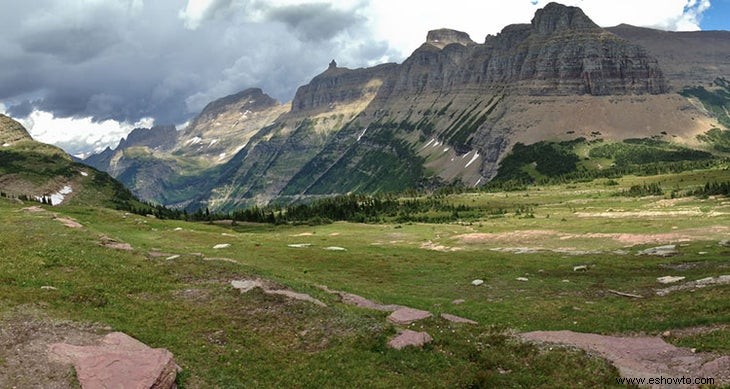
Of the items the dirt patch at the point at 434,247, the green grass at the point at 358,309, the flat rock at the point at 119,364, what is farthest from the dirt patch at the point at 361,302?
the dirt patch at the point at 434,247

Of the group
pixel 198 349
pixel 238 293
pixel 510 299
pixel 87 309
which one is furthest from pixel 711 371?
pixel 87 309

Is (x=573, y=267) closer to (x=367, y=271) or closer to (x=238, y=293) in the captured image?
(x=367, y=271)

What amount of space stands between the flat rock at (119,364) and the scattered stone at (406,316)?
17076mm

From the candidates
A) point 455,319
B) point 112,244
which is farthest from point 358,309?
point 112,244

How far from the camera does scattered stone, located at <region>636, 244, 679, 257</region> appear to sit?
6372 cm

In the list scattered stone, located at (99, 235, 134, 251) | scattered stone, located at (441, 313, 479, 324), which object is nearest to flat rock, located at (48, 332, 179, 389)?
scattered stone, located at (441, 313, 479, 324)

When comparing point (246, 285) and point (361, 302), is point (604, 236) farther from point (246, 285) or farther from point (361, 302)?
point (246, 285)

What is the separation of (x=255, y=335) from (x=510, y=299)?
79.9 feet

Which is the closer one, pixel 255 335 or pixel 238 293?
pixel 255 335

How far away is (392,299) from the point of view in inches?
1809

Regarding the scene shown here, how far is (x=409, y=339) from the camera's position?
109 ft

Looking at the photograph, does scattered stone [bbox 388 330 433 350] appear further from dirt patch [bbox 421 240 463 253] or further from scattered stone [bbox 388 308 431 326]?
dirt patch [bbox 421 240 463 253]

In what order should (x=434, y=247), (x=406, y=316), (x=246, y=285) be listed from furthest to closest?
(x=434, y=247) < (x=246, y=285) < (x=406, y=316)

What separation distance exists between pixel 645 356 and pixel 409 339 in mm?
14597
